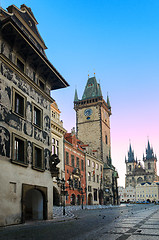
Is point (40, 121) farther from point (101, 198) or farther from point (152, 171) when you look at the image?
point (152, 171)

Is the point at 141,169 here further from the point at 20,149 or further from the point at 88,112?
the point at 20,149

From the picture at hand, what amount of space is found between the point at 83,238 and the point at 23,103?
35.1 feet

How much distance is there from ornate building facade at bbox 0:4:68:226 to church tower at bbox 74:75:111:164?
1905 inches

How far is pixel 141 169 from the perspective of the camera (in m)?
184

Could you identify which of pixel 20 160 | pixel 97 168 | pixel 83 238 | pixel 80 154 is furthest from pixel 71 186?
pixel 83 238

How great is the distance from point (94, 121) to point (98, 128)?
2310 millimetres

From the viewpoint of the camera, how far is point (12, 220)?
14.6 metres

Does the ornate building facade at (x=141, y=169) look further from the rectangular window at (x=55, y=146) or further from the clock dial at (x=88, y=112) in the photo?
the rectangular window at (x=55, y=146)

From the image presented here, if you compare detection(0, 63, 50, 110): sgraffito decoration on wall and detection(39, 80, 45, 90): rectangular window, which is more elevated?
detection(39, 80, 45, 90): rectangular window

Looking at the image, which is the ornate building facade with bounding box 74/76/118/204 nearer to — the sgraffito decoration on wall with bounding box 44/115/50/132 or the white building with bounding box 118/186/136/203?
the sgraffito decoration on wall with bounding box 44/115/50/132

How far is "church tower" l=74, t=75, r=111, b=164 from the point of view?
70000 millimetres

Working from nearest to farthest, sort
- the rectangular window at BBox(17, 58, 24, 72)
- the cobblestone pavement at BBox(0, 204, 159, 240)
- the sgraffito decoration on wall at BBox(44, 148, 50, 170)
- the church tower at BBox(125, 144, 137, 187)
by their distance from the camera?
1. the cobblestone pavement at BBox(0, 204, 159, 240)
2. the rectangular window at BBox(17, 58, 24, 72)
3. the sgraffito decoration on wall at BBox(44, 148, 50, 170)
4. the church tower at BBox(125, 144, 137, 187)

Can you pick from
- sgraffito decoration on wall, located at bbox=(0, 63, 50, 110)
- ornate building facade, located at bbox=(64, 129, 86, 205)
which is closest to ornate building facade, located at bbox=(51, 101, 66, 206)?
ornate building facade, located at bbox=(64, 129, 86, 205)

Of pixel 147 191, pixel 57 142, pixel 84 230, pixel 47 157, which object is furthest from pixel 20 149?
pixel 147 191
